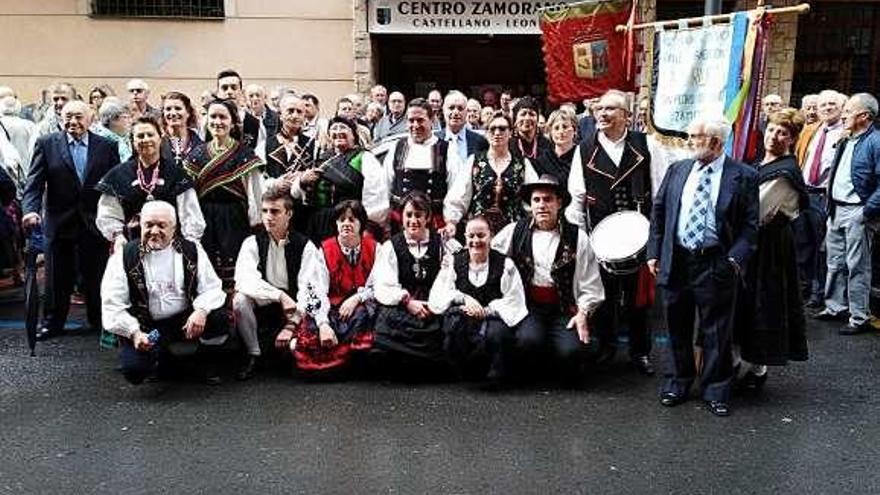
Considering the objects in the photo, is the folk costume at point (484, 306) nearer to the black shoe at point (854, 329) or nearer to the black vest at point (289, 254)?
the black vest at point (289, 254)

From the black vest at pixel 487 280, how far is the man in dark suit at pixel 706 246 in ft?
2.91

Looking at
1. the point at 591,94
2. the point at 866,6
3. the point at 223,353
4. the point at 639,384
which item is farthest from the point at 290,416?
the point at 866,6

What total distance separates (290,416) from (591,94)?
12.6ft

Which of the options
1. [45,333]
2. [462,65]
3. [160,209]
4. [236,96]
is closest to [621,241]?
[160,209]

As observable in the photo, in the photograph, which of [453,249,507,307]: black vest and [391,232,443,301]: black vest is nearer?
[453,249,507,307]: black vest

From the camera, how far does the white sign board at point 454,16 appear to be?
11508mm

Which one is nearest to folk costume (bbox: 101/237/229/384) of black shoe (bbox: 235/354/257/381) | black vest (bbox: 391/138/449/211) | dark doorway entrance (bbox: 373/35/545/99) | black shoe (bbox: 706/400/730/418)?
black shoe (bbox: 235/354/257/381)

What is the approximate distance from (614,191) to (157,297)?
2799 millimetres

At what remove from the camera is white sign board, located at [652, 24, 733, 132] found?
5.49 meters

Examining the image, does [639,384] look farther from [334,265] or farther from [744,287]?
[334,265]

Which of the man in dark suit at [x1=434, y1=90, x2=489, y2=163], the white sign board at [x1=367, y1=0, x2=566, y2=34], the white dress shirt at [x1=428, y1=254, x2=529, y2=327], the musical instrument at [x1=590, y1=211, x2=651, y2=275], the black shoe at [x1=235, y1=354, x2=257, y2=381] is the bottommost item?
the black shoe at [x1=235, y1=354, x2=257, y2=381]

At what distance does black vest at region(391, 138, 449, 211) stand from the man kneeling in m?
0.77

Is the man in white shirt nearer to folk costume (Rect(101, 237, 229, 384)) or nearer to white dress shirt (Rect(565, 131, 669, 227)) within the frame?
white dress shirt (Rect(565, 131, 669, 227))

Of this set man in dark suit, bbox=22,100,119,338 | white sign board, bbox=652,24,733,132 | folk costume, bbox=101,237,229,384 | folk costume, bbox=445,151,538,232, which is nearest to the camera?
folk costume, bbox=101,237,229,384
